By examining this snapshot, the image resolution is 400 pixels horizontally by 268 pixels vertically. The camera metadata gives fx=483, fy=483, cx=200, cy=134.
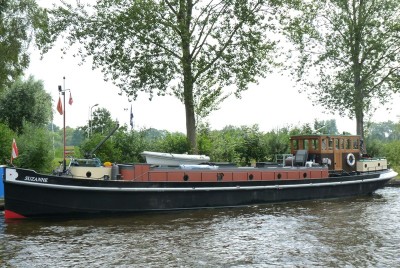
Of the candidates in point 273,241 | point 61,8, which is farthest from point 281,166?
point 61,8

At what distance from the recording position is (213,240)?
15.1m

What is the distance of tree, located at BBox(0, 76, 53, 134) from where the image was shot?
41.0 metres

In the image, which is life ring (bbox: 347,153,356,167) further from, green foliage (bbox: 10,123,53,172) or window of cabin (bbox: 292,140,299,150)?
green foliage (bbox: 10,123,53,172)

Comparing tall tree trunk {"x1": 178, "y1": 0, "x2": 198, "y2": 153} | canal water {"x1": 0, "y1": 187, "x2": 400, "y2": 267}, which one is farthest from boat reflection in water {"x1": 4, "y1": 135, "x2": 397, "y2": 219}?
tall tree trunk {"x1": 178, "y1": 0, "x2": 198, "y2": 153}

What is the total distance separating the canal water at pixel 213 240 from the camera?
1269 cm

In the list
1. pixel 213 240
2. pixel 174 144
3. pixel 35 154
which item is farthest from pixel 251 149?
pixel 213 240

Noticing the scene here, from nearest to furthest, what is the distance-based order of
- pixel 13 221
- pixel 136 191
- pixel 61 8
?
pixel 13 221 < pixel 136 191 < pixel 61 8

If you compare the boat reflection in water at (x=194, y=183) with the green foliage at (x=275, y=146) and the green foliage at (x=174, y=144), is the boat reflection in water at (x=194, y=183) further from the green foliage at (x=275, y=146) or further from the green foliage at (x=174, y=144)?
the green foliage at (x=275, y=146)

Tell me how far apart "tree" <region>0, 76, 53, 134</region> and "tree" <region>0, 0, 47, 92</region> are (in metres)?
6.28

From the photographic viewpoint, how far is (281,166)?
25406 mm

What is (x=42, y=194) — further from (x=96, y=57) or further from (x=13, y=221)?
(x=96, y=57)

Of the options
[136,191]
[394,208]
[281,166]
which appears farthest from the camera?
[281,166]

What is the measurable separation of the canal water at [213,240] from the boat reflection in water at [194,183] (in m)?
0.55

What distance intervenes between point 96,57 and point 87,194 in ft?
41.0
